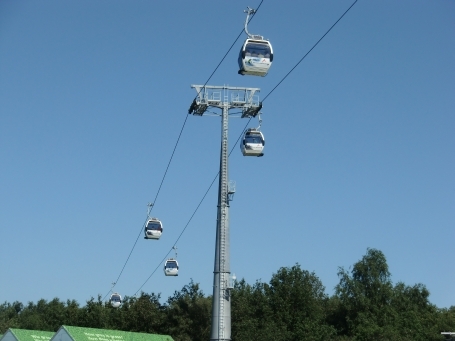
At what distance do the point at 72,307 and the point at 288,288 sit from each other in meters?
26.9

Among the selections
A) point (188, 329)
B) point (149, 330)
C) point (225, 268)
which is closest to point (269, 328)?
point (188, 329)

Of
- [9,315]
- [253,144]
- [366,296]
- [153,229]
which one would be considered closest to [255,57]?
[253,144]

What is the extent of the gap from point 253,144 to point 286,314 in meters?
38.0

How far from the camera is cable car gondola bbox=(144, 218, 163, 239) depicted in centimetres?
5303

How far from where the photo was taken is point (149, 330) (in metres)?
74.0

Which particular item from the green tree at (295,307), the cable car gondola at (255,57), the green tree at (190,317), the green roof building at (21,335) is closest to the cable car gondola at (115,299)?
the green tree at (190,317)

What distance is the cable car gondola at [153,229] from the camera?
53031mm

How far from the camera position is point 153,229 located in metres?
53.3

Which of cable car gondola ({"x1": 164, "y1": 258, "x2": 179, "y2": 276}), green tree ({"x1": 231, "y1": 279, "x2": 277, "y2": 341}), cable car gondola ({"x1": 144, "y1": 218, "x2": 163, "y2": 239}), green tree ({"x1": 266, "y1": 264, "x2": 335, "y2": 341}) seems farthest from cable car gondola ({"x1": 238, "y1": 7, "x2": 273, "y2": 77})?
green tree ({"x1": 266, "y1": 264, "x2": 335, "y2": 341})

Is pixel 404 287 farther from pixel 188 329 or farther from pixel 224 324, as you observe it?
pixel 224 324


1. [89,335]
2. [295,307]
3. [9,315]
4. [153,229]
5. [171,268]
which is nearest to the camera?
[89,335]

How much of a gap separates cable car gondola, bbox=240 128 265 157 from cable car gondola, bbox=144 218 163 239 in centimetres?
1741

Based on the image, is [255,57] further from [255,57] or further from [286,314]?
[286,314]

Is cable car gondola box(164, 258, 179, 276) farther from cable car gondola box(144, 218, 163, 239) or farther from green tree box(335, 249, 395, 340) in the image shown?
green tree box(335, 249, 395, 340)
